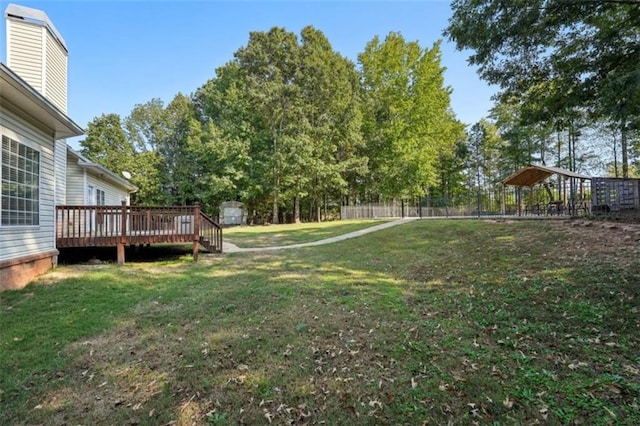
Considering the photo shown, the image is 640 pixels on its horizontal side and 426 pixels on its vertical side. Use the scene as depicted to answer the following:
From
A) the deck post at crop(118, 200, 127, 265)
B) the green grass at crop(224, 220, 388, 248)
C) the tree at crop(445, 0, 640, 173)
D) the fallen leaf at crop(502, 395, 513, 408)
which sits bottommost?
the fallen leaf at crop(502, 395, 513, 408)

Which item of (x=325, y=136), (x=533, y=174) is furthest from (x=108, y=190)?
(x=533, y=174)

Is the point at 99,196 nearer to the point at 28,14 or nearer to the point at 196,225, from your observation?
the point at 196,225

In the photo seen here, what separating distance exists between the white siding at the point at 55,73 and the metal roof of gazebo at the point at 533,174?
17.8 metres

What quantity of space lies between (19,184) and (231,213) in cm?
2122

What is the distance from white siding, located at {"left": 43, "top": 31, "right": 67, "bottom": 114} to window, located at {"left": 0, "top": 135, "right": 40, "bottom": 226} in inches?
94.5

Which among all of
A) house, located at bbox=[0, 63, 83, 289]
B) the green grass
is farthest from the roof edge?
the green grass

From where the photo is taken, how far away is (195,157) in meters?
33.9

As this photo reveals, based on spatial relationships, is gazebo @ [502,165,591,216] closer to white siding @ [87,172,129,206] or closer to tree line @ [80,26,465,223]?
tree line @ [80,26,465,223]

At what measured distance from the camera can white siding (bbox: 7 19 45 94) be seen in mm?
7762

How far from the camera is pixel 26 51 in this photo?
7.84 metres

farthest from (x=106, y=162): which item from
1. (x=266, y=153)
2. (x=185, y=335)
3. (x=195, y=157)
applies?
(x=185, y=335)

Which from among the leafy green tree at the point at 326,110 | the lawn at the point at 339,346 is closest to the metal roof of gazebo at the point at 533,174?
the lawn at the point at 339,346

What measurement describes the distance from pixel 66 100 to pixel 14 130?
12.7ft

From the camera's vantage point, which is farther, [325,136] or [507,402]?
[325,136]
